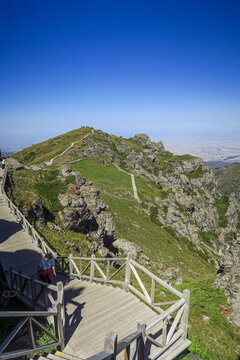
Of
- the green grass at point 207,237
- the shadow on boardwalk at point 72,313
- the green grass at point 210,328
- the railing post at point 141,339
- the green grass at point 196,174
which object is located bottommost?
the green grass at point 207,237

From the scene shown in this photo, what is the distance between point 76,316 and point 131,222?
3221cm

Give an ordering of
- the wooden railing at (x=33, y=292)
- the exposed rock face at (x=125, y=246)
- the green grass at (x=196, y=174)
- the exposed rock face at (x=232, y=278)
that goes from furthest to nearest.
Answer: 1. the green grass at (x=196, y=174)
2. the exposed rock face at (x=125, y=246)
3. the exposed rock face at (x=232, y=278)
4. the wooden railing at (x=33, y=292)

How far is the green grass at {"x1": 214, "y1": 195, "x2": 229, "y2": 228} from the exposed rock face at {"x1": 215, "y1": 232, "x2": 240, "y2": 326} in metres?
79.5

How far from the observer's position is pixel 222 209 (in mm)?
94625

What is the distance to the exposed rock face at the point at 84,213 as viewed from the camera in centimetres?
2270

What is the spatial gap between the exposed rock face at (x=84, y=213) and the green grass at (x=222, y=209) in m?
70.6

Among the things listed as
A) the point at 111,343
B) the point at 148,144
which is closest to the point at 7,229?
the point at 111,343

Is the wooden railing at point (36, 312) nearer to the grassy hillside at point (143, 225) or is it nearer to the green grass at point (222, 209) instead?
the grassy hillside at point (143, 225)

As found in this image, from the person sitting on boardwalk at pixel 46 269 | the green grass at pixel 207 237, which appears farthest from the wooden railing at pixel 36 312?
the green grass at pixel 207 237

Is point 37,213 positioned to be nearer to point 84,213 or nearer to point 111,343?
point 84,213

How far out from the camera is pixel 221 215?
9144 cm

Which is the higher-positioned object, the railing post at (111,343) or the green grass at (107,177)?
the railing post at (111,343)

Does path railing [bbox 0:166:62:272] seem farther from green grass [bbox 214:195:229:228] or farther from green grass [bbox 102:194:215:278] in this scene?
green grass [bbox 214:195:229:228]

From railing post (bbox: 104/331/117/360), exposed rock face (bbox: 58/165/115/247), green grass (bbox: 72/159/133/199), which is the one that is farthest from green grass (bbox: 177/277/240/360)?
green grass (bbox: 72/159/133/199)
